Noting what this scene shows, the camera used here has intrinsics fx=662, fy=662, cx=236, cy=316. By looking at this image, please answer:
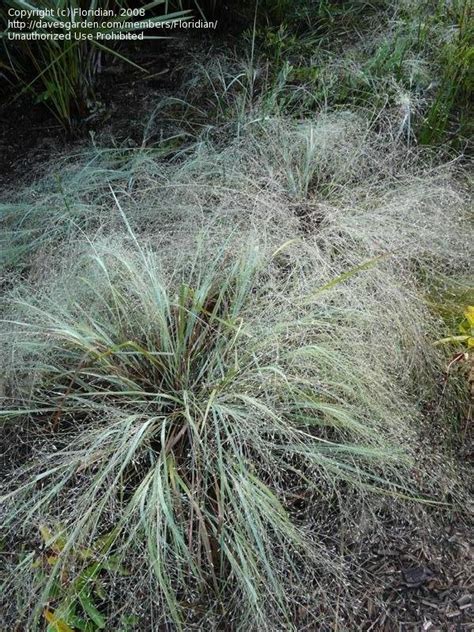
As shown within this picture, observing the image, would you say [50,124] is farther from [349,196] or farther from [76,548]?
[76,548]

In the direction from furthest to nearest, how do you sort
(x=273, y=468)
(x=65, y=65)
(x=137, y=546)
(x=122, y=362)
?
1. (x=65, y=65)
2. (x=122, y=362)
3. (x=273, y=468)
4. (x=137, y=546)

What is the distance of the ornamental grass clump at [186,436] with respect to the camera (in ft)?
3.98

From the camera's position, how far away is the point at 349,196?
76.7 inches

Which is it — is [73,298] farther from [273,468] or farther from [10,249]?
[273,468]

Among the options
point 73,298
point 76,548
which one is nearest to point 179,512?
point 76,548

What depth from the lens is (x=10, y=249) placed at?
1.89m

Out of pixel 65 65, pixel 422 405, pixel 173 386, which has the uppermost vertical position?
pixel 65 65

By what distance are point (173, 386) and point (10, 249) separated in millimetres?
753

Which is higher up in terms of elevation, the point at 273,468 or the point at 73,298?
the point at 73,298

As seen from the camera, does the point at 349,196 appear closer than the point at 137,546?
No

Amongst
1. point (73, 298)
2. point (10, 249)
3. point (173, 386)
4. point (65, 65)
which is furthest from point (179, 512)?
point (65, 65)

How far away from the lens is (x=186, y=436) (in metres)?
1.40

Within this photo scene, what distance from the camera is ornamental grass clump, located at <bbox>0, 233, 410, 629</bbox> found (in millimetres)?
1213

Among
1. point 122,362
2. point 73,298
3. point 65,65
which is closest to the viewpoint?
point 122,362
